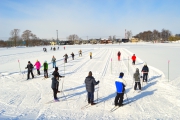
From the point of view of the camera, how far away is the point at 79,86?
9945 mm

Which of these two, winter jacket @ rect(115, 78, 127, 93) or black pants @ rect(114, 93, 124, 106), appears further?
black pants @ rect(114, 93, 124, 106)

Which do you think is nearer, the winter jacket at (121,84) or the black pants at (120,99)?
the winter jacket at (121,84)

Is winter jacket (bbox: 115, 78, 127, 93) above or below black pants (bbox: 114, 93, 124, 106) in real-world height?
above

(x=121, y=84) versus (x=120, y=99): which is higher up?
(x=121, y=84)

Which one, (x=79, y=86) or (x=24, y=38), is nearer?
(x=79, y=86)

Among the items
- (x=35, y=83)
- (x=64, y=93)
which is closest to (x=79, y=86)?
(x=64, y=93)

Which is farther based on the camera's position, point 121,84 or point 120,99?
point 120,99

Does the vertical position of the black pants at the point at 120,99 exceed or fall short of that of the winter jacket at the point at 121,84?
it falls short

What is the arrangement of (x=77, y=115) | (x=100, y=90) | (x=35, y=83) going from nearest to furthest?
(x=77, y=115)
(x=100, y=90)
(x=35, y=83)

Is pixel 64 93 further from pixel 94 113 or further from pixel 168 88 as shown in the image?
pixel 168 88

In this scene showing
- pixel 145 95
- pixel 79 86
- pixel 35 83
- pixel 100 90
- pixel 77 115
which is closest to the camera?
pixel 77 115

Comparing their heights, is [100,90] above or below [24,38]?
below

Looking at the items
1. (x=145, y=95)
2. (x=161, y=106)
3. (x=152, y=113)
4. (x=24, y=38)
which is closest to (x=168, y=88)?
(x=145, y=95)

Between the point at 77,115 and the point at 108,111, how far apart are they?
128 centimetres
